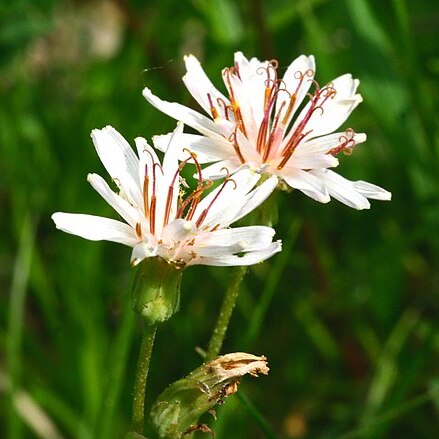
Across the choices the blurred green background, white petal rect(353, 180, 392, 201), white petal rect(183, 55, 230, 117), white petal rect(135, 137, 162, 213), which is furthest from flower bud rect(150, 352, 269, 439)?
the blurred green background

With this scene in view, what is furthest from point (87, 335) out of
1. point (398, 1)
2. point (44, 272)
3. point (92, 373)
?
point (398, 1)

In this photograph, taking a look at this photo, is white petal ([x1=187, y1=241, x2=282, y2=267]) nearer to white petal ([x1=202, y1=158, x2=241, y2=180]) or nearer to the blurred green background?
white petal ([x1=202, y1=158, x2=241, y2=180])

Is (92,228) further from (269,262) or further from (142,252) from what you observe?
(269,262)

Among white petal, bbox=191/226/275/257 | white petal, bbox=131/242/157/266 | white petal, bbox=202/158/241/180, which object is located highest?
white petal, bbox=202/158/241/180

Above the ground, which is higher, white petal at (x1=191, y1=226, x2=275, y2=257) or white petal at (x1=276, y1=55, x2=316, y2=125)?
white petal at (x1=276, y1=55, x2=316, y2=125)

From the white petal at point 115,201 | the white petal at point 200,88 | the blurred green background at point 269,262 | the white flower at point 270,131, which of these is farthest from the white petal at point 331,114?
the blurred green background at point 269,262

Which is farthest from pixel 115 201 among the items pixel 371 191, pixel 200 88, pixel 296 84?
pixel 296 84
